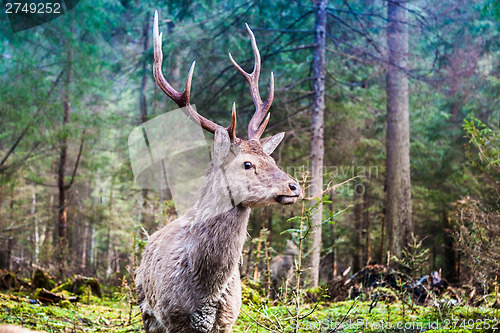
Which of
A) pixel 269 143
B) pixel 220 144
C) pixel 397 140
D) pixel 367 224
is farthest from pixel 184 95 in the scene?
pixel 367 224

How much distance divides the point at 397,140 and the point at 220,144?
8376 mm

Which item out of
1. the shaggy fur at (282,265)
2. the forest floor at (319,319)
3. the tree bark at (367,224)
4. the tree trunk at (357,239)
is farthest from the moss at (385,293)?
the tree trunk at (357,239)

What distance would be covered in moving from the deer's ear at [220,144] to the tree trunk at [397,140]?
753cm

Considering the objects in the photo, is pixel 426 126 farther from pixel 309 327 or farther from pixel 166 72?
pixel 309 327

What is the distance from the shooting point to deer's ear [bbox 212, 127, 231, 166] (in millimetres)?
3594

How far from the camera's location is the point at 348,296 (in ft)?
25.8

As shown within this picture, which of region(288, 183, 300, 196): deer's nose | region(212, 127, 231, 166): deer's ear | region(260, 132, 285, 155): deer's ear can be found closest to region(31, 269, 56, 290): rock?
region(212, 127, 231, 166): deer's ear

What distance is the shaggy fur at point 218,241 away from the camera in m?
3.46

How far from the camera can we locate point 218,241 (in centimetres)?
348

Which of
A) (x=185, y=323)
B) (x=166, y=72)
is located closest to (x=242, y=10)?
(x=166, y=72)

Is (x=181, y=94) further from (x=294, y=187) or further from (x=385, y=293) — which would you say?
(x=385, y=293)

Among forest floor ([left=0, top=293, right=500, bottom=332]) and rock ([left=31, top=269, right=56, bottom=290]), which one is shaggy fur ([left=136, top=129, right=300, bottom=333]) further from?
rock ([left=31, top=269, right=56, bottom=290])

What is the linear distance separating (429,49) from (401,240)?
25.6ft

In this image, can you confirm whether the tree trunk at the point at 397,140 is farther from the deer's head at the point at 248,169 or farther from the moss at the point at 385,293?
the deer's head at the point at 248,169
